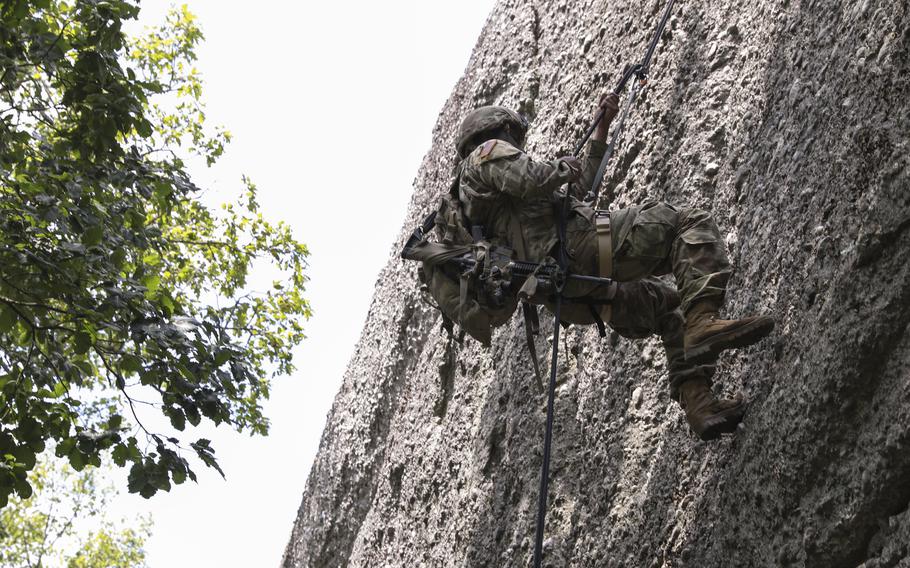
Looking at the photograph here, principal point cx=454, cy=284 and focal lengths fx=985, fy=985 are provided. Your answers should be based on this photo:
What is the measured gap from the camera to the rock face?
12.3 feet

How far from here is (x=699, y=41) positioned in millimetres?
6230

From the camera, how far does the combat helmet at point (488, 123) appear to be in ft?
17.9

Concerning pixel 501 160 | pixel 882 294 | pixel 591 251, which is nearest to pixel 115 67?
pixel 501 160

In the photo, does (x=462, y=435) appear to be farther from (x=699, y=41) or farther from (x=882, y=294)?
(x=882, y=294)

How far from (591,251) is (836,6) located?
1625mm

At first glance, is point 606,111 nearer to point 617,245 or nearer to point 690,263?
point 617,245

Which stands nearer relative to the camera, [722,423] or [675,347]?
[722,423]

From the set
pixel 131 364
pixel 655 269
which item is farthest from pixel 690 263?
pixel 131 364

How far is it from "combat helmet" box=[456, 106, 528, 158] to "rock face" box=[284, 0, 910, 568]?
41.6 inches

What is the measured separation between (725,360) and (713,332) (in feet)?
2.50

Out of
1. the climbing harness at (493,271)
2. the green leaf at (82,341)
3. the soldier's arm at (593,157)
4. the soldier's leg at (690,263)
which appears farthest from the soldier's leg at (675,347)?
the green leaf at (82,341)

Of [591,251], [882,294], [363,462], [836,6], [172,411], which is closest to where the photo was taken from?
[882,294]

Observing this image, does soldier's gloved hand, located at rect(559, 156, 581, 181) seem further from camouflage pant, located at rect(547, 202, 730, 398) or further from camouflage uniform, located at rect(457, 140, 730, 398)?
camouflage pant, located at rect(547, 202, 730, 398)

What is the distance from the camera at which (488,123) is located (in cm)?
543
